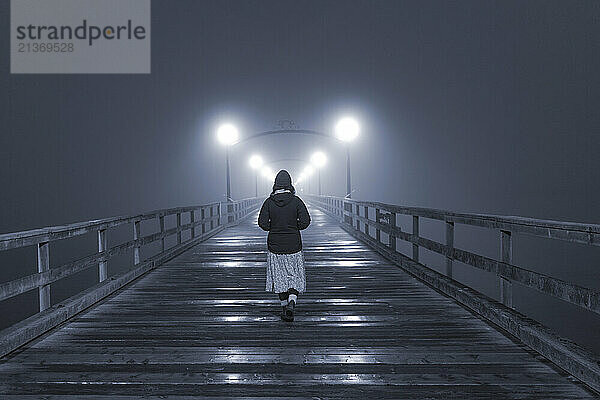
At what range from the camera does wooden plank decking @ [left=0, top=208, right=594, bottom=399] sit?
5.03 metres

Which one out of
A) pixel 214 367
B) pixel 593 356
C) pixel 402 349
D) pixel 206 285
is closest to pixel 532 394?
pixel 593 356

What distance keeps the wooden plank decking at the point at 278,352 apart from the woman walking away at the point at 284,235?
0.40 metres

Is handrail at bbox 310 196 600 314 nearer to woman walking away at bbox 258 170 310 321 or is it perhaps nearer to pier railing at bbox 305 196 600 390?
pier railing at bbox 305 196 600 390

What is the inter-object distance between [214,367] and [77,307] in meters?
3.05

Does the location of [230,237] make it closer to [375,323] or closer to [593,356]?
[375,323]

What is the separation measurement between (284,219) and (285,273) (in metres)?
0.64

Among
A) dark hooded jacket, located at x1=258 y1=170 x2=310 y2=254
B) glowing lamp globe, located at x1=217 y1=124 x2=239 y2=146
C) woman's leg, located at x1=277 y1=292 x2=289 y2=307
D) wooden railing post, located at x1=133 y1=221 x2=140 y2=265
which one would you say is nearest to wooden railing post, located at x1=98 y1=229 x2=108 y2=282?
wooden railing post, located at x1=133 y1=221 x2=140 y2=265

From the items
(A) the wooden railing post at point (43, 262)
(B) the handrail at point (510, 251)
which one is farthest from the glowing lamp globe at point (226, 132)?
(A) the wooden railing post at point (43, 262)

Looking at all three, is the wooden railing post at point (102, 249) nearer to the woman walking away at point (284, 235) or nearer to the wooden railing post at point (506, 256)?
the woman walking away at point (284, 235)

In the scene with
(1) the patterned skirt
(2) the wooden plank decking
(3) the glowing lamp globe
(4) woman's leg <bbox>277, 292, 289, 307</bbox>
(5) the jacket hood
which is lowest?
(2) the wooden plank decking

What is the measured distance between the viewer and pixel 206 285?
10352 millimetres

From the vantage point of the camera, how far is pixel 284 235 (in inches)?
307

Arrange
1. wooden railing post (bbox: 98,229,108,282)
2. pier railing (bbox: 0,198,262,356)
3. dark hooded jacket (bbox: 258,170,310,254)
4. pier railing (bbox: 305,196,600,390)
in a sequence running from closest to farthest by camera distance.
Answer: pier railing (bbox: 305,196,600,390) < pier railing (bbox: 0,198,262,356) < dark hooded jacket (bbox: 258,170,310,254) < wooden railing post (bbox: 98,229,108,282)

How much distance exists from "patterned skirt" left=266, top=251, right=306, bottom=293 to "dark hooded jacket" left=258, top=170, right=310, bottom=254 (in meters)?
0.09
